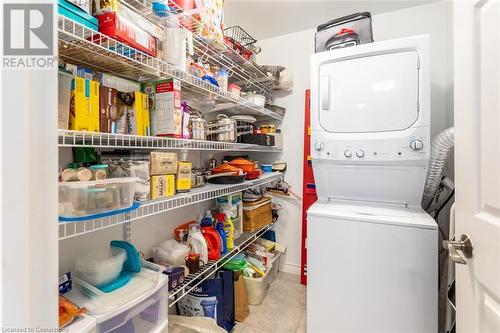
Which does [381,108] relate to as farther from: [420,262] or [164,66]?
[164,66]

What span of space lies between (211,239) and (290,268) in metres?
1.27

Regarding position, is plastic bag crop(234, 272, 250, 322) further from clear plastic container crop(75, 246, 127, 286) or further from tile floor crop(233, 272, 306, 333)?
clear plastic container crop(75, 246, 127, 286)

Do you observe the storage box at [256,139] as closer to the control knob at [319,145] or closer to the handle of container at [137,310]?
the control knob at [319,145]

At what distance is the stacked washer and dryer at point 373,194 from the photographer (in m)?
1.25

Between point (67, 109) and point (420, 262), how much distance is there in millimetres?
1700

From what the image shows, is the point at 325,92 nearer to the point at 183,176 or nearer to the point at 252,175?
the point at 252,175

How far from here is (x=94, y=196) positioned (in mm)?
769

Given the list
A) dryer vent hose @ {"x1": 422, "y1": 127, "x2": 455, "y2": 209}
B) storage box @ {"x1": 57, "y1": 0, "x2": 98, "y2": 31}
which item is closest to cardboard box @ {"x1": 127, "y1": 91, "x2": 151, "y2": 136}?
storage box @ {"x1": 57, "y1": 0, "x2": 98, "y2": 31}

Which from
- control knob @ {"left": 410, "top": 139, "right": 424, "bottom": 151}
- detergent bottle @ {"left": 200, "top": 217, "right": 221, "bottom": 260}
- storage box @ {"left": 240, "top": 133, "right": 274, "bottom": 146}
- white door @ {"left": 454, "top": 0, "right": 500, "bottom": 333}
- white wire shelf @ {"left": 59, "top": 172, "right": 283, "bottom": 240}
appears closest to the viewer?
white door @ {"left": 454, "top": 0, "right": 500, "bottom": 333}

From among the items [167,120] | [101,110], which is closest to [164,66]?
[167,120]

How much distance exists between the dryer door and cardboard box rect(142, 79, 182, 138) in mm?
989

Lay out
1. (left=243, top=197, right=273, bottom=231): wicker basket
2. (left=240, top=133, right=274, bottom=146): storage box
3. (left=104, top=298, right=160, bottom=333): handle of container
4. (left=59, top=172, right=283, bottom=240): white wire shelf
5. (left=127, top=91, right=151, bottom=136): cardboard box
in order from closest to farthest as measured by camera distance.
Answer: (left=59, top=172, right=283, bottom=240): white wire shelf < (left=104, top=298, right=160, bottom=333): handle of container < (left=127, top=91, right=151, bottom=136): cardboard box < (left=240, top=133, right=274, bottom=146): storage box < (left=243, top=197, right=273, bottom=231): wicker basket

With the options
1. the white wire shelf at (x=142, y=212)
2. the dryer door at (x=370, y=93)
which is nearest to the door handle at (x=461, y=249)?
the dryer door at (x=370, y=93)

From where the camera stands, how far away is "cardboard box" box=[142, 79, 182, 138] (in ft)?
3.53
